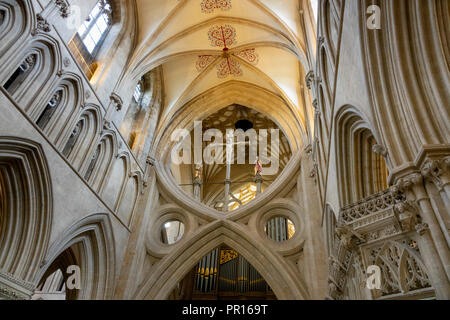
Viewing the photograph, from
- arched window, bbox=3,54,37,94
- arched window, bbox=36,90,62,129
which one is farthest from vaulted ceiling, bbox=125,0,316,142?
arched window, bbox=3,54,37,94

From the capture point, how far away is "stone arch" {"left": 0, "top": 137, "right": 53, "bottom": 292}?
592 cm

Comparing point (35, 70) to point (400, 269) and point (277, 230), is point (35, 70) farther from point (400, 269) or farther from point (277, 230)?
point (277, 230)

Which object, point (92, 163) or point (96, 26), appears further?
point (96, 26)

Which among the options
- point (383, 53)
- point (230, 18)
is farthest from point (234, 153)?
point (383, 53)

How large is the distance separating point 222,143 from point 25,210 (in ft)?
34.8

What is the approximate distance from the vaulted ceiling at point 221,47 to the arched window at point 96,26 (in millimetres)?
1151

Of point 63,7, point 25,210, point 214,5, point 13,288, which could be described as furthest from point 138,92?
point 13,288

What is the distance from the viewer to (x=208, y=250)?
397 inches

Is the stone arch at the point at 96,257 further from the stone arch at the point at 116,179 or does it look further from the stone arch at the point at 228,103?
the stone arch at the point at 228,103

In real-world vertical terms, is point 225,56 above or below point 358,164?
above

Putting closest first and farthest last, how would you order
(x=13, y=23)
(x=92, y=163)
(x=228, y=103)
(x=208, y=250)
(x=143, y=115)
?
(x=13, y=23)
(x=92, y=163)
(x=208, y=250)
(x=143, y=115)
(x=228, y=103)

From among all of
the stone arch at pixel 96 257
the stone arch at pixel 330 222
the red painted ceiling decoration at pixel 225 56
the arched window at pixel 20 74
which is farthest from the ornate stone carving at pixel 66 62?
the stone arch at pixel 330 222

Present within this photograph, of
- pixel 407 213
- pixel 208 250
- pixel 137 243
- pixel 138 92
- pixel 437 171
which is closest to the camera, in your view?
pixel 437 171

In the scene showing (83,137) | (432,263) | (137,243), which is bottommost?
(432,263)
